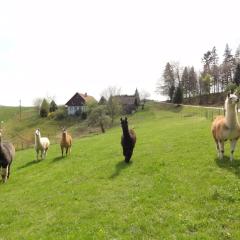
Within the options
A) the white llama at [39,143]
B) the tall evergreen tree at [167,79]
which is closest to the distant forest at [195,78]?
the tall evergreen tree at [167,79]

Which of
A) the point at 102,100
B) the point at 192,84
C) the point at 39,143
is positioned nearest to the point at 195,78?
the point at 192,84

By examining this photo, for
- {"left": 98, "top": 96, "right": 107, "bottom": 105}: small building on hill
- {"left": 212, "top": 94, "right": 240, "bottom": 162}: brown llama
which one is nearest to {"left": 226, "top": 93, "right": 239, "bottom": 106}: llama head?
{"left": 212, "top": 94, "right": 240, "bottom": 162}: brown llama

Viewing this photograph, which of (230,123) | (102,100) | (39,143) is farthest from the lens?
(102,100)

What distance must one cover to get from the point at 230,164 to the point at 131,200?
5.63 metres

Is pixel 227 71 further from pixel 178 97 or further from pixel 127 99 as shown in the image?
pixel 127 99

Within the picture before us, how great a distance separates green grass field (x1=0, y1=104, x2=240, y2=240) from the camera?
36.9 ft

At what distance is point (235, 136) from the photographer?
17.2 m

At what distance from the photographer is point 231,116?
55.8ft

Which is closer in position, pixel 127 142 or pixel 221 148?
pixel 221 148

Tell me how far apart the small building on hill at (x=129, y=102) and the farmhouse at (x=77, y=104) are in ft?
41.8

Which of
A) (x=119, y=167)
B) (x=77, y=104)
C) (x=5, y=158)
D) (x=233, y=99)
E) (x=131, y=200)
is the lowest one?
(x=131, y=200)

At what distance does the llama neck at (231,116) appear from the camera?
16969 mm

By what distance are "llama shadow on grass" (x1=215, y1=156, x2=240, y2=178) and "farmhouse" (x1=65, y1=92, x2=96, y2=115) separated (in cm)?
10367

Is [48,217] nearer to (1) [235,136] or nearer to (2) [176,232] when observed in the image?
(2) [176,232]
